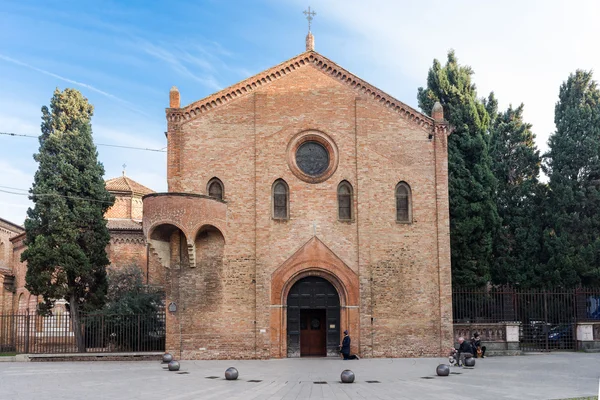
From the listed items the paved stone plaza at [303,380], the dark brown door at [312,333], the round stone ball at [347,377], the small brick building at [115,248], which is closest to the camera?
the paved stone plaza at [303,380]

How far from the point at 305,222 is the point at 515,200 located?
546 inches

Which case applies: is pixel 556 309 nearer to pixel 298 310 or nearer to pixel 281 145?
pixel 298 310

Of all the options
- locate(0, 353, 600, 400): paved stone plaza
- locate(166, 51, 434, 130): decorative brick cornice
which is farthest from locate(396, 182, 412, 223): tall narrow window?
locate(0, 353, 600, 400): paved stone plaza

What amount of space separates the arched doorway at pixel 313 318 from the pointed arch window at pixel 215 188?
4.39 m

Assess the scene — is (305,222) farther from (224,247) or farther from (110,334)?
(110,334)

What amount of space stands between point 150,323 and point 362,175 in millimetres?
10321

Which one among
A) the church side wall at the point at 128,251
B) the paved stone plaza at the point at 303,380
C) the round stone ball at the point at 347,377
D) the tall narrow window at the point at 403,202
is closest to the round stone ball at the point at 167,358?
the paved stone plaza at the point at 303,380

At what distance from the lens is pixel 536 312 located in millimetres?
28438

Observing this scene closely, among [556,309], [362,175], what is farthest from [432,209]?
[556,309]

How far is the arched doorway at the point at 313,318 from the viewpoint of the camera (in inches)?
920

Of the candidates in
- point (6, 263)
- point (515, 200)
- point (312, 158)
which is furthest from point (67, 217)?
point (515, 200)

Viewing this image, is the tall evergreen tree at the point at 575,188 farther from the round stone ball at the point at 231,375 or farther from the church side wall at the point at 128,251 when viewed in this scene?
the church side wall at the point at 128,251

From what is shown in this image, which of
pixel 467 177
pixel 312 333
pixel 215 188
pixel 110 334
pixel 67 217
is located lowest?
pixel 110 334

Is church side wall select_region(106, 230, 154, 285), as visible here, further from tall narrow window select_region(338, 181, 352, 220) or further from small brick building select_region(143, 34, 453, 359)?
tall narrow window select_region(338, 181, 352, 220)
